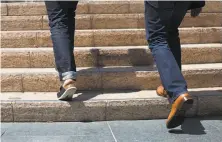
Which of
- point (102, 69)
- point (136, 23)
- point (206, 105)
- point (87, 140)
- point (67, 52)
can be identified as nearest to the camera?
point (87, 140)

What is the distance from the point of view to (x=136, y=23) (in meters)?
5.32

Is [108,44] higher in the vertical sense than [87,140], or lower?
higher

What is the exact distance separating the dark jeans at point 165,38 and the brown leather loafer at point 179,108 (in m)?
0.06

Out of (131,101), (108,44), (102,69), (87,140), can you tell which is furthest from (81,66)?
(87,140)

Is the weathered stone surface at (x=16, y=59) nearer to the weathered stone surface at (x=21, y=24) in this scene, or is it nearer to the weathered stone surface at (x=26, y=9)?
the weathered stone surface at (x=21, y=24)

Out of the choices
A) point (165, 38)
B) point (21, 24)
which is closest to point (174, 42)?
point (165, 38)

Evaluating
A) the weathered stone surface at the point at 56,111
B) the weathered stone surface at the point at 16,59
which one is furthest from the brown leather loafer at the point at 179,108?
the weathered stone surface at the point at 16,59

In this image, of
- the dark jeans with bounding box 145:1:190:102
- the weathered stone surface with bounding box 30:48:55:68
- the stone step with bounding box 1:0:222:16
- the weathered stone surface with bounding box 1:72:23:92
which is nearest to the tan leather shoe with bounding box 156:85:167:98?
the dark jeans with bounding box 145:1:190:102

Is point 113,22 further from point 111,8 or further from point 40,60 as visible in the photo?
point 40,60

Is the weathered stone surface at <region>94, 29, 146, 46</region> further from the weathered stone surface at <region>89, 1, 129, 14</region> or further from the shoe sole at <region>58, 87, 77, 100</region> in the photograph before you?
the shoe sole at <region>58, 87, 77, 100</region>

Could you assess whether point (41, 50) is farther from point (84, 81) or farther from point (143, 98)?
point (143, 98)

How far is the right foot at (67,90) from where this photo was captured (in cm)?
357

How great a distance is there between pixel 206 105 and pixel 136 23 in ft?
6.05

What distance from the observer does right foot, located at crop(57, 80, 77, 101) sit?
11.7 feet
